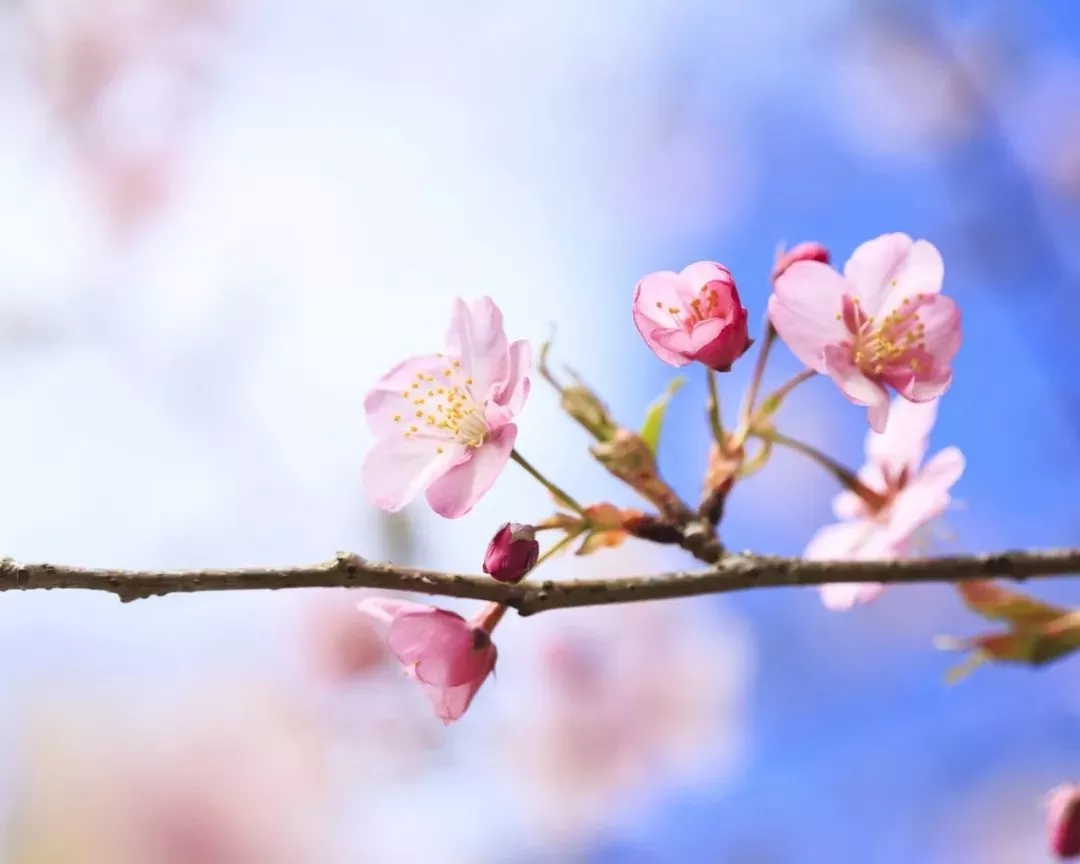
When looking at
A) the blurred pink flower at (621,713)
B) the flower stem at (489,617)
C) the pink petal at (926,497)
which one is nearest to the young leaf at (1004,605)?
the pink petal at (926,497)

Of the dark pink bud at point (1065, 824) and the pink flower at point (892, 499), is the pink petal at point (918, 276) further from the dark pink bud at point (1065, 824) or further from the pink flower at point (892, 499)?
the dark pink bud at point (1065, 824)

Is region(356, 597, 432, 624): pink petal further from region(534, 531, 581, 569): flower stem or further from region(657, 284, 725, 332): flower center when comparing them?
region(657, 284, 725, 332): flower center

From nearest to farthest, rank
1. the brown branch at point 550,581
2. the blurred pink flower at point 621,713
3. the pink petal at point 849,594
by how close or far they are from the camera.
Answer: the brown branch at point 550,581 < the pink petal at point 849,594 < the blurred pink flower at point 621,713

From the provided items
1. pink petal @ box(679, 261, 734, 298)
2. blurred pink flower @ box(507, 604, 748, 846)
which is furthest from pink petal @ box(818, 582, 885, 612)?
blurred pink flower @ box(507, 604, 748, 846)

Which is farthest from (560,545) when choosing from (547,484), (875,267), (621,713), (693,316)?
(621,713)

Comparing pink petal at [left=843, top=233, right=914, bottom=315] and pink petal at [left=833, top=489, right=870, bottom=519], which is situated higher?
pink petal at [left=843, top=233, right=914, bottom=315]
